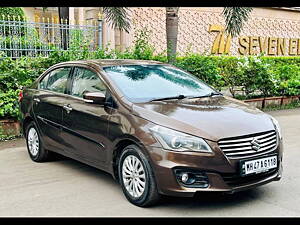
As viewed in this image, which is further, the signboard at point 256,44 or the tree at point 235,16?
the signboard at point 256,44

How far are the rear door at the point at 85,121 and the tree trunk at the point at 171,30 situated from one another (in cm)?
487

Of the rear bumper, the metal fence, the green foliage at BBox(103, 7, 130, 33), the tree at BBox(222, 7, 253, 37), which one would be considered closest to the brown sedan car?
the rear bumper

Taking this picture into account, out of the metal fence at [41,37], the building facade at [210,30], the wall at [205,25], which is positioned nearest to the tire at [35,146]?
the metal fence at [41,37]

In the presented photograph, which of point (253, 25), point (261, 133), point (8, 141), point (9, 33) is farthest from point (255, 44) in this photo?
point (261, 133)

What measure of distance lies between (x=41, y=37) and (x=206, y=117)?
727 cm

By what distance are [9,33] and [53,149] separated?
5.03m

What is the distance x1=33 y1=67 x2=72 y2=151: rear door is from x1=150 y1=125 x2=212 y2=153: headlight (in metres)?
1.93

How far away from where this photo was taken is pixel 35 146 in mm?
6336

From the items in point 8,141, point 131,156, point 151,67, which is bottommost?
point 8,141

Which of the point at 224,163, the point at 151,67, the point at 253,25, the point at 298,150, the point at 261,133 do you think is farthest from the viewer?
the point at 253,25

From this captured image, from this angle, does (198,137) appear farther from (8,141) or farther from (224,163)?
(8,141)

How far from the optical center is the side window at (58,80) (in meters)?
5.88

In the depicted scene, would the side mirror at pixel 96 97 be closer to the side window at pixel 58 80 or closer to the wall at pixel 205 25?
the side window at pixel 58 80

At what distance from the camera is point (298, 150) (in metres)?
6.85
